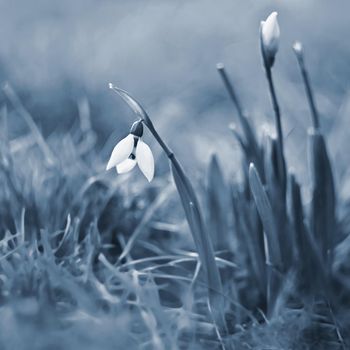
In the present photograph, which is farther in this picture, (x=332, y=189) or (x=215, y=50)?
(x=215, y=50)

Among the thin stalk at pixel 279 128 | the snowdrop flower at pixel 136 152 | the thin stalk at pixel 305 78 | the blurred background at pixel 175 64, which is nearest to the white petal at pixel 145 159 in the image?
the snowdrop flower at pixel 136 152

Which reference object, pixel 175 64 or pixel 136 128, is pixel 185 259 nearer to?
pixel 136 128

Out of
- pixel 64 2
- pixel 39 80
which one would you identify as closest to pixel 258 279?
pixel 39 80

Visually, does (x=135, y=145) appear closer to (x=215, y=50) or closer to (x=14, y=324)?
(x=14, y=324)

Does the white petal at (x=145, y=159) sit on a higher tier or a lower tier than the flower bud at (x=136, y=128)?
lower

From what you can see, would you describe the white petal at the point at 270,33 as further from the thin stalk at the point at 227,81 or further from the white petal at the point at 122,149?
the white petal at the point at 122,149

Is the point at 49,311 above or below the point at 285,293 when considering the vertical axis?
above

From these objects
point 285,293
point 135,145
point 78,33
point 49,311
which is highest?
point 78,33
